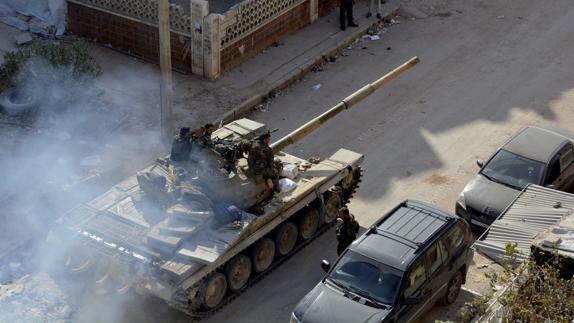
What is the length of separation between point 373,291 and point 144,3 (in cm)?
1069

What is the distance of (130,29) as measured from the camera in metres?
21.8

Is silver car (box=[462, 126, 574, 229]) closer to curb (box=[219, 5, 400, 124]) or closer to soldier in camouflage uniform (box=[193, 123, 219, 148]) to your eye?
soldier in camouflage uniform (box=[193, 123, 219, 148])

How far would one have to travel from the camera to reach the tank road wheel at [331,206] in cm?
1645

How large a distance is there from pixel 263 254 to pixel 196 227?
1618mm

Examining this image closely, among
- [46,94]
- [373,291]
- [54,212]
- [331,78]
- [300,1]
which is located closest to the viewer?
[373,291]

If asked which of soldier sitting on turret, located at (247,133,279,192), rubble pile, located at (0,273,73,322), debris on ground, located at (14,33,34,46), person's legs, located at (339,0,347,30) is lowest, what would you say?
rubble pile, located at (0,273,73,322)

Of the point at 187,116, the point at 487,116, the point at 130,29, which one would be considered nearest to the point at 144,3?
the point at 130,29

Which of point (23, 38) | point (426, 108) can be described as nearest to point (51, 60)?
point (23, 38)

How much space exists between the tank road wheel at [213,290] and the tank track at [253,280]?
0.38ft

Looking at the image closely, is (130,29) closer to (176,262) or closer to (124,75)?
(124,75)

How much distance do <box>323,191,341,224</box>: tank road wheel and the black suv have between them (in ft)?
6.54

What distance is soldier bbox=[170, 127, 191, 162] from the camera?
15.1m

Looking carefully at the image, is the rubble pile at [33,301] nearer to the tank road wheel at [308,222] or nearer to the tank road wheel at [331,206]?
the tank road wheel at [308,222]

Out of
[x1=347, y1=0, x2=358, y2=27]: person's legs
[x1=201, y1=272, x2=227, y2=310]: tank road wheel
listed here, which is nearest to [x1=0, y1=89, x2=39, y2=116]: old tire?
[x1=201, y1=272, x2=227, y2=310]: tank road wheel
